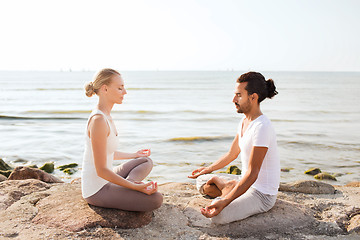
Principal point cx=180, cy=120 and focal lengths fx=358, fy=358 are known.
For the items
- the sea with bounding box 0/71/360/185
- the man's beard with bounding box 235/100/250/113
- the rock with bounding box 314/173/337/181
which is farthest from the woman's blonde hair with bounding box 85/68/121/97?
the rock with bounding box 314/173/337/181

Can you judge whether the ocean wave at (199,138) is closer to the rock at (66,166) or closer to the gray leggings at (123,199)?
the rock at (66,166)

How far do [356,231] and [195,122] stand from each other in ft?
45.8

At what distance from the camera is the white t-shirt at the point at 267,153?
3.93 m

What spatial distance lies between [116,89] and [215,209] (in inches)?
67.2

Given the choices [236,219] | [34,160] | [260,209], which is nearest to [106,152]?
[236,219]

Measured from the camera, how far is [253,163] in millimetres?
3863

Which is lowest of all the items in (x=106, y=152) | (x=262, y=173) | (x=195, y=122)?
(x=195, y=122)

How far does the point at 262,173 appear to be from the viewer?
4.16 m

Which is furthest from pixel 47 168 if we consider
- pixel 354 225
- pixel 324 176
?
pixel 354 225

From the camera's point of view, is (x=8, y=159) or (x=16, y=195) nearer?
(x=16, y=195)

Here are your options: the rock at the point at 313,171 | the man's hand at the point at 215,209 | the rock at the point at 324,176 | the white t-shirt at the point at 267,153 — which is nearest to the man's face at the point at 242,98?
the white t-shirt at the point at 267,153

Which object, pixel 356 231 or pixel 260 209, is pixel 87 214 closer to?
pixel 260 209

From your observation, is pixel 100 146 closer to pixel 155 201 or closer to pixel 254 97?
pixel 155 201

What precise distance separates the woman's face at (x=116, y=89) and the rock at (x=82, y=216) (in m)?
1.28
